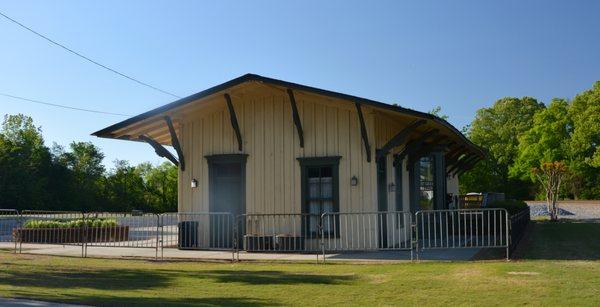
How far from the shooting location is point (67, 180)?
190 feet

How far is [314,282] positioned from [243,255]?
476cm

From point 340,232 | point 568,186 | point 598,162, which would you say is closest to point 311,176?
point 340,232

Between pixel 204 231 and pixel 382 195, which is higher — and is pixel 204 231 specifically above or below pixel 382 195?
below

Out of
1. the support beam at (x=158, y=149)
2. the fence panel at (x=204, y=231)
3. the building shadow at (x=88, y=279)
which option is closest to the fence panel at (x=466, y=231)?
the fence panel at (x=204, y=231)

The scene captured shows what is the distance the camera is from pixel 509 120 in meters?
60.8

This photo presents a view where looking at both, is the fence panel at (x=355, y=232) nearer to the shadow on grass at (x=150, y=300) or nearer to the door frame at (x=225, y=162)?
the door frame at (x=225, y=162)

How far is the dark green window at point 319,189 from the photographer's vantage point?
1442 centimetres

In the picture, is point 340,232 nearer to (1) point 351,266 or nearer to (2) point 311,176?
(2) point 311,176

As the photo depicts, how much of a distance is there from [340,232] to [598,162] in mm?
39339

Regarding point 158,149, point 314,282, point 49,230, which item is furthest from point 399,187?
point 49,230

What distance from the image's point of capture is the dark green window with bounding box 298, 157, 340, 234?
47.3 ft

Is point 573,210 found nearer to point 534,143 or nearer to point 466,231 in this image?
point 534,143

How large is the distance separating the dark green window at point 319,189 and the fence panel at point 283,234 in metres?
0.05

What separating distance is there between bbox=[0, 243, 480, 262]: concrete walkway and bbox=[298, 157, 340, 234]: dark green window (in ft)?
3.64
